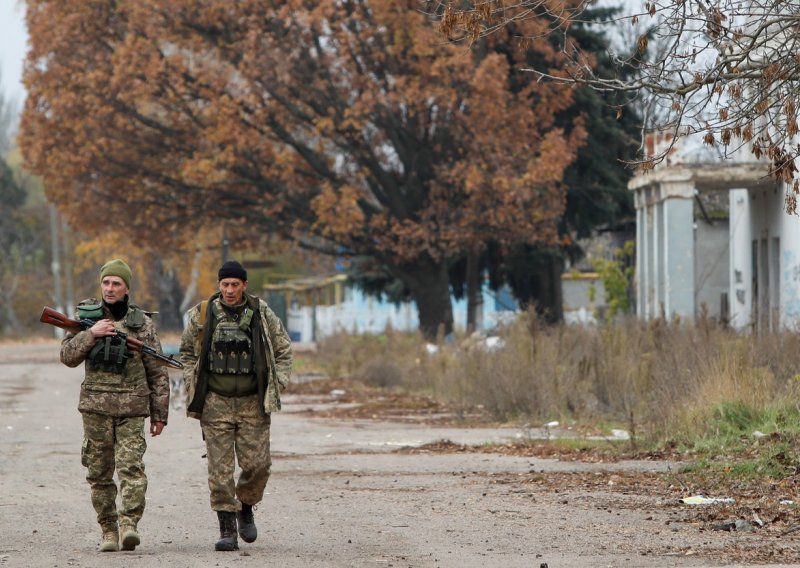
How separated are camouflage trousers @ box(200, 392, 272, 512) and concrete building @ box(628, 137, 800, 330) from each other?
1811 centimetres

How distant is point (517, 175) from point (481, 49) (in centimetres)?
327

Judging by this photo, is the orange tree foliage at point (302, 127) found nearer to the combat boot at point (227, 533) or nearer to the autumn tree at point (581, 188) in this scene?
the autumn tree at point (581, 188)

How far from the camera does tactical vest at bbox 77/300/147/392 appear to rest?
951cm

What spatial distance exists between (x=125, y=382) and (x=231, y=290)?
866mm

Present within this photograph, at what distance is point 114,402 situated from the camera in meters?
9.55

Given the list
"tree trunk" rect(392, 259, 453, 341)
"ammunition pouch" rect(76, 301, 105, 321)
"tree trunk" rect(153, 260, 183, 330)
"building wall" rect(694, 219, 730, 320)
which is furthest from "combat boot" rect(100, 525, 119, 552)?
"tree trunk" rect(153, 260, 183, 330)

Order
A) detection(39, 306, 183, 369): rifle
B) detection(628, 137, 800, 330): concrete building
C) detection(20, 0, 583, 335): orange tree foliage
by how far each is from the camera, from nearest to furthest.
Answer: detection(39, 306, 183, 369): rifle → detection(628, 137, 800, 330): concrete building → detection(20, 0, 583, 335): orange tree foliage

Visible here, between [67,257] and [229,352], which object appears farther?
[67,257]

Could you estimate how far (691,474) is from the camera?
12.9 meters

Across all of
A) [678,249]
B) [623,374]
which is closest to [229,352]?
[623,374]

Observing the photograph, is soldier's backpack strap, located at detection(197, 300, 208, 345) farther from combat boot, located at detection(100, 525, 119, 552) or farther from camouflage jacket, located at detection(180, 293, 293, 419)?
combat boot, located at detection(100, 525, 119, 552)

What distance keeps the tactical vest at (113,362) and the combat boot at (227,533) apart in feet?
3.18

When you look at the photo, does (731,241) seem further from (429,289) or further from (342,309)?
(342,309)

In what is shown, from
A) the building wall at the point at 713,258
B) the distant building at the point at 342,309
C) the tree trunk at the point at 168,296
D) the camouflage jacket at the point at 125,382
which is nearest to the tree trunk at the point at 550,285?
the distant building at the point at 342,309
